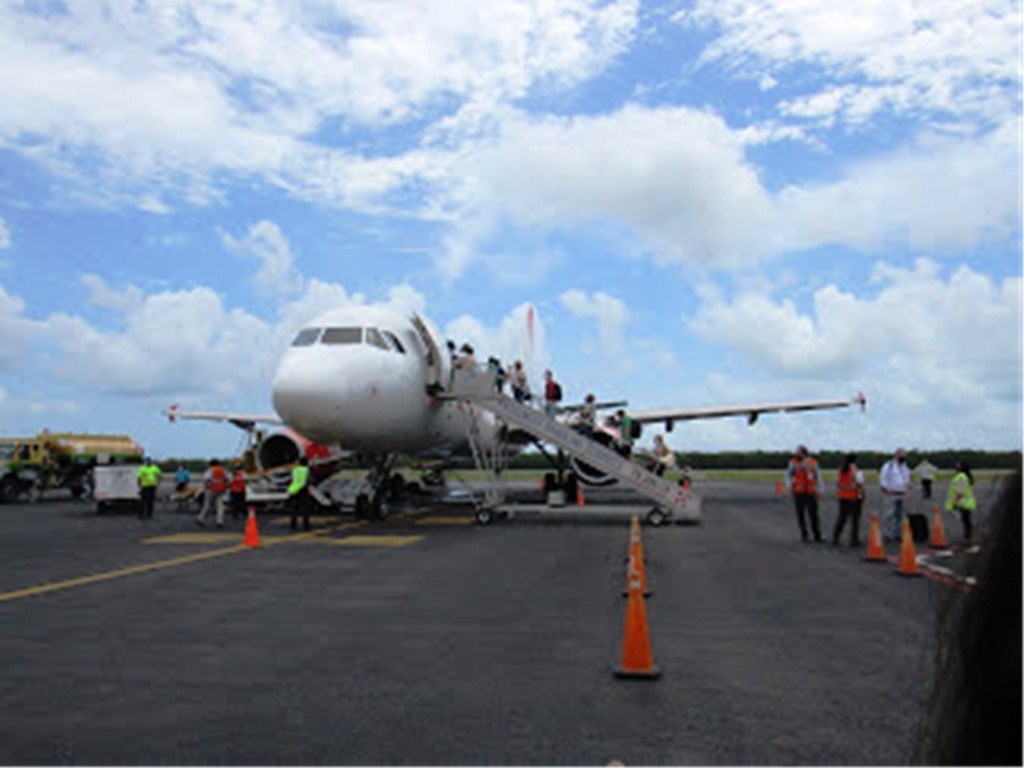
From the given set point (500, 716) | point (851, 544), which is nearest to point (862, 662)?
point (500, 716)

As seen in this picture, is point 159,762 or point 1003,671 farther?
point 159,762

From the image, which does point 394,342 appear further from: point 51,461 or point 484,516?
point 51,461

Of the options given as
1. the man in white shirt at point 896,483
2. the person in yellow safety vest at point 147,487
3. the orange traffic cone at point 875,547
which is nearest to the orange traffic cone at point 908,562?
the orange traffic cone at point 875,547

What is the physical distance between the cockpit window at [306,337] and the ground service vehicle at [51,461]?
19.3 meters

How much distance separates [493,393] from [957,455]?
70.5 meters

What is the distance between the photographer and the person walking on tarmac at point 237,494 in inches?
936

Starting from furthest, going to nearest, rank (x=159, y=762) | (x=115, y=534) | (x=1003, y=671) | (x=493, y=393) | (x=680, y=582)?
1. (x=493, y=393)
2. (x=115, y=534)
3. (x=680, y=582)
4. (x=159, y=762)
5. (x=1003, y=671)

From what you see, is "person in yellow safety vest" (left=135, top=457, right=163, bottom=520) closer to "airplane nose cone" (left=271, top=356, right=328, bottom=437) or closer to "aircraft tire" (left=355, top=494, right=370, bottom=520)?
"aircraft tire" (left=355, top=494, right=370, bottom=520)

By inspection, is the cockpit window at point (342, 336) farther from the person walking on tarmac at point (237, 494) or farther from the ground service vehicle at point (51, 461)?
the ground service vehicle at point (51, 461)

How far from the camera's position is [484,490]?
2283 centimetres

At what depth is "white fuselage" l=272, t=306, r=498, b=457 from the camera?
18922 mm

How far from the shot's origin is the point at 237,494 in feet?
80.6

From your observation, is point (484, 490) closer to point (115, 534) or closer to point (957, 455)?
point (115, 534)

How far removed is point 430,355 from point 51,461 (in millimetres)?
20383
